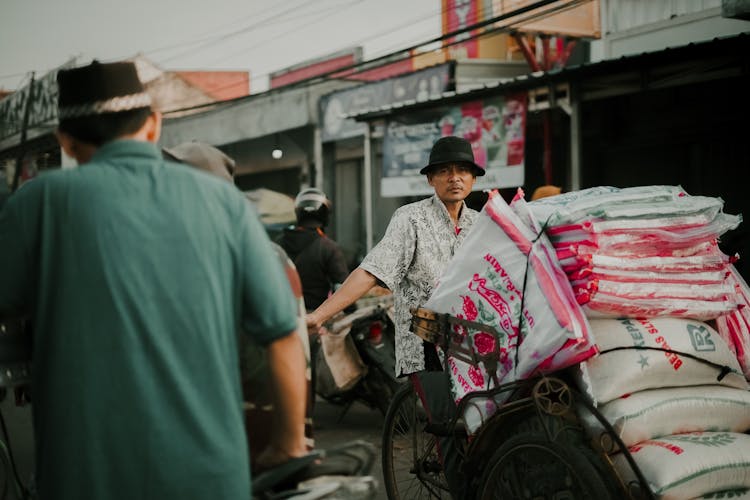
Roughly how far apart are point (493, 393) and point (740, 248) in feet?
27.2

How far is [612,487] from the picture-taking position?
282cm

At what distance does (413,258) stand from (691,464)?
180 centimetres

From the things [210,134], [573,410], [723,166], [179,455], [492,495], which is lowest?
[492,495]

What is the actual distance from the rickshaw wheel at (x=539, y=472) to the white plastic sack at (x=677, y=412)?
0.19 meters

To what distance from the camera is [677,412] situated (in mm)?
3104

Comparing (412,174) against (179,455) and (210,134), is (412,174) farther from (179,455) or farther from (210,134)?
(179,455)

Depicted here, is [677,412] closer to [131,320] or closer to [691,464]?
[691,464]

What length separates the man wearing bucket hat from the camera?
162 inches

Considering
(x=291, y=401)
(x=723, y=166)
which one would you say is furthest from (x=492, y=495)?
(x=723, y=166)

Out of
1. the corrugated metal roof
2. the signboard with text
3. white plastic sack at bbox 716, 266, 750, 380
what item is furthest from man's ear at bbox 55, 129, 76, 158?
the signboard with text

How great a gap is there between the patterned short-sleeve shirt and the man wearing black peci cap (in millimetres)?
2335

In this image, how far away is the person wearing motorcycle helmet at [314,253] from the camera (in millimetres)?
7445

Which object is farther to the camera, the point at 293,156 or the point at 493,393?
the point at 293,156

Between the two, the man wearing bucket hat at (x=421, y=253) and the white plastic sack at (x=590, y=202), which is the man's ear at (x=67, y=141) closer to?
the white plastic sack at (x=590, y=202)
